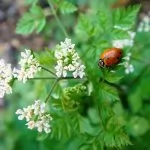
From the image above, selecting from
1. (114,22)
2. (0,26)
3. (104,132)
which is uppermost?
(0,26)

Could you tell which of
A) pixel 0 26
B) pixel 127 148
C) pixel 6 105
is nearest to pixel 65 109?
pixel 127 148

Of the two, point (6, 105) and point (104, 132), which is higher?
point (6, 105)

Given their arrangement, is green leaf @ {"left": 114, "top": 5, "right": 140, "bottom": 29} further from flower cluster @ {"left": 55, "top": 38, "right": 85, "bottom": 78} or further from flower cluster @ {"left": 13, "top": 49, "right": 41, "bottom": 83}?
flower cluster @ {"left": 13, "top": 49, "right": 41, "bottom": 83}

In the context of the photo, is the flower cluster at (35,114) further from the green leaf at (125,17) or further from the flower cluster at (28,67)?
the green leaf at (125,17)

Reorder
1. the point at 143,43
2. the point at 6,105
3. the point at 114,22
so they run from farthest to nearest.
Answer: the point at 6,105
the point at 143,43
the point at 114,22

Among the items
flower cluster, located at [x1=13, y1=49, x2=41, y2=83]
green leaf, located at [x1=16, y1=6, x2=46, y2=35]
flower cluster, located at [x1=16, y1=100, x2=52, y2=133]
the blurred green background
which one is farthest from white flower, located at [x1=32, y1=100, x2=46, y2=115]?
green leaf, located at [x1=16, y1=6, x2=46, y2=35]

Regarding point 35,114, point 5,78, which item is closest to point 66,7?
point 5,78

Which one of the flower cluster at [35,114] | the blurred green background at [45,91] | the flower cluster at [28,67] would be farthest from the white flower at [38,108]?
the blurred green background at [45,91]

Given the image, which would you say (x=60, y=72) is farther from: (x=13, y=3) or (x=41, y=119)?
(x=13, y=3)
